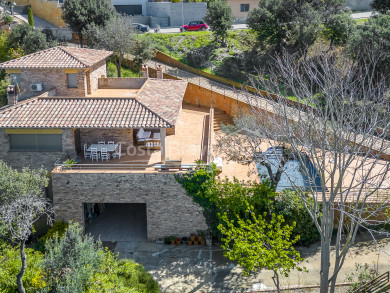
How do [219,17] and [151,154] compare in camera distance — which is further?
[219,17]

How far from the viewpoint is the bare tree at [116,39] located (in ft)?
136

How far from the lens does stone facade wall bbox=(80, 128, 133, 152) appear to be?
26.7m

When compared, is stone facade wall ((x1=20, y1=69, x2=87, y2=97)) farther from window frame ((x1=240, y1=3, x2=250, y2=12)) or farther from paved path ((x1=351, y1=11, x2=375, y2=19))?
paved path ((x1=351, y1=11, x2=375, y2=19))

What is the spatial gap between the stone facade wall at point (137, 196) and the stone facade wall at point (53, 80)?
8.23 meters

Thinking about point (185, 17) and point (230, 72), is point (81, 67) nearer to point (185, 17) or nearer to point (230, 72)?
point (230, 72)

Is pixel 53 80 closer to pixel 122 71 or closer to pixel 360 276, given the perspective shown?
pixel 122 71

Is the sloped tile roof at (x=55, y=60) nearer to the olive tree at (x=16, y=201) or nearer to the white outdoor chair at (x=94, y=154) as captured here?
the white outdoor chair at (x=94, y=154)

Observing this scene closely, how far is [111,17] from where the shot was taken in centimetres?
4488

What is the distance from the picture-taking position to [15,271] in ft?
64.6

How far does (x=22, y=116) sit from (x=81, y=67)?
18.5 feet

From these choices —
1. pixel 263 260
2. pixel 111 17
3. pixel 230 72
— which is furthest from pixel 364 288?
pixel 111 17

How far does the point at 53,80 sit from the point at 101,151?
773 centimetres

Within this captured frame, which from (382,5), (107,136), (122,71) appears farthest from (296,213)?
(382,5)

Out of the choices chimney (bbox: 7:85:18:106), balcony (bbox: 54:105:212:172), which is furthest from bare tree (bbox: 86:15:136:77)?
chimney (bbox: 7:85:18:106)
